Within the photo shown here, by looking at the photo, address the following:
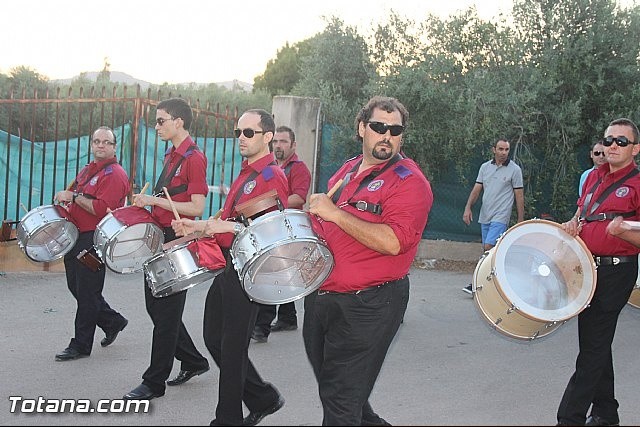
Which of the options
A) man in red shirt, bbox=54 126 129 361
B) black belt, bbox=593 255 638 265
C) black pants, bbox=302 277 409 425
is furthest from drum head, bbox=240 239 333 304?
man in red shirt, bbox=54 126 129 361

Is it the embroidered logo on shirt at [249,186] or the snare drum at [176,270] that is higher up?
the embroidered logo on shirt at [249,186]

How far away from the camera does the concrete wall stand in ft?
42.7

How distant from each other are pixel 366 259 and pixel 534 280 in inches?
59.6

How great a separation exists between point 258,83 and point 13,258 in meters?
21.8

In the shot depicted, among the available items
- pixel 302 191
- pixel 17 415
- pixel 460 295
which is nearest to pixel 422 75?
pixel 460 295

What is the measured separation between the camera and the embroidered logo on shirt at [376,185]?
4203 millimetres

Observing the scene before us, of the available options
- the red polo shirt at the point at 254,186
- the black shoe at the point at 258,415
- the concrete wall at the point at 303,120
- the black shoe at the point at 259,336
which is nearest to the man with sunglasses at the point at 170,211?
the red polo shirt at the point at 254,186

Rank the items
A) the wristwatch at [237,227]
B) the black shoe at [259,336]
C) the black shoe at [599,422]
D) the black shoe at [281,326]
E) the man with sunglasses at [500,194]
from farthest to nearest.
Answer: the man with sunglasses at [500,194] → the black shoe at [281,326] → the black shoe at [259,336] → the black shoe at [599,422] → the wristwatch at [237,227]

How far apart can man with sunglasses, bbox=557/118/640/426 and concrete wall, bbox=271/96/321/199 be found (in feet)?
25.8

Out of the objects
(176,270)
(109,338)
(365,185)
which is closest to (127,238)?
(176,270)

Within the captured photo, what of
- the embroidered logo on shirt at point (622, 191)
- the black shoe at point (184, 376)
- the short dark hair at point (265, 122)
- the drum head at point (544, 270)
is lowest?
the black shoe at point (184, 376)

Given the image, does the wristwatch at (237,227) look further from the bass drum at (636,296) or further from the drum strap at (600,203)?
the bass drum at (636,296)

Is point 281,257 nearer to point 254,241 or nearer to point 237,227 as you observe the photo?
point 254,241

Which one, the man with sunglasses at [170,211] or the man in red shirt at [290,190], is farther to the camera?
the man in red shirt at [290,190]
